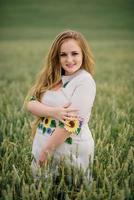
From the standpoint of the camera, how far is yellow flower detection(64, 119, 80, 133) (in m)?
2.50

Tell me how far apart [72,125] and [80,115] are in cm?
7

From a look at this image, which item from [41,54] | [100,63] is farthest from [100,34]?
[100,63]

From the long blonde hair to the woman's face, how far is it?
0.03m

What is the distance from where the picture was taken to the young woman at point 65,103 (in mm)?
2531

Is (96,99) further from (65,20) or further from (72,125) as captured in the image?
(65,20)

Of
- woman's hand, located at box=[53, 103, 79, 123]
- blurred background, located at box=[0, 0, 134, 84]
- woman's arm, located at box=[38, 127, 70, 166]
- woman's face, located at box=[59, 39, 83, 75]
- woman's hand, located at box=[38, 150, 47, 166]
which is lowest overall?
woman's hand, located at box=[38, 150, 47, 166]

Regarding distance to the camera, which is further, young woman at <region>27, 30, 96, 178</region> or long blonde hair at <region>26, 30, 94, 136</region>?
long blonde hair at <region>26, 30, 94, 136</region>

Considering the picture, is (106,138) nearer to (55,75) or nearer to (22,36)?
(55,75)

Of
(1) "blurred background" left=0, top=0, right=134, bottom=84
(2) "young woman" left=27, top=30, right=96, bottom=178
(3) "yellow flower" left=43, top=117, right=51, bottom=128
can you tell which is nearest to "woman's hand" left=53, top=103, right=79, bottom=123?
(2) "young woman" left=27, top=30, right=96, bottom=178

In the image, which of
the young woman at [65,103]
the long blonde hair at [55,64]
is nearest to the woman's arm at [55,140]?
the young woman at [65,103]

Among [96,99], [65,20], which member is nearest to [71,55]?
[96,99]

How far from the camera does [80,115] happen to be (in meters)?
2.54

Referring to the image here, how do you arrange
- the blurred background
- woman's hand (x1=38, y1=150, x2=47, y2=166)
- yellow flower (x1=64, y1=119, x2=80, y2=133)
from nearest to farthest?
yellow flower (x1=64, y1=119, x2=80, y2=133) → woman's hand (x1=38, y1=150, x2=47, y2=166) → the blurred background

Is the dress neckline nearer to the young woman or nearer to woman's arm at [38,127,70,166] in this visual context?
the young woman
